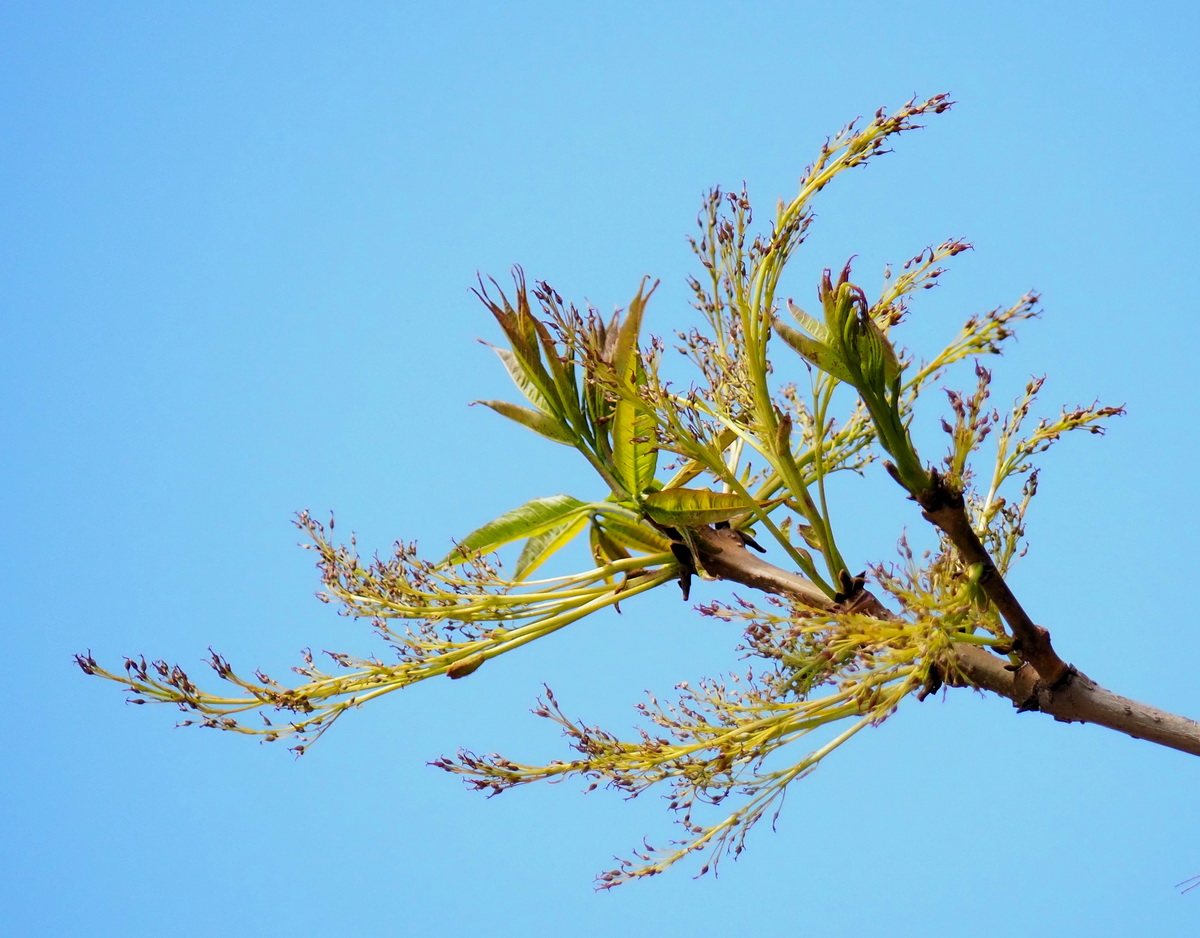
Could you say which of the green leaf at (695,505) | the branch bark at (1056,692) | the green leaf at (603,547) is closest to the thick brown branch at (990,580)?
the branch bark at (1056,692)

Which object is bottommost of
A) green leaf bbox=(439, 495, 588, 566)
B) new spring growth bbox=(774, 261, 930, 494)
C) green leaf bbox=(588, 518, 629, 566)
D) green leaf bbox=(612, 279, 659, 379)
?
new spring growth bbox=(774, 261, 930, 494)

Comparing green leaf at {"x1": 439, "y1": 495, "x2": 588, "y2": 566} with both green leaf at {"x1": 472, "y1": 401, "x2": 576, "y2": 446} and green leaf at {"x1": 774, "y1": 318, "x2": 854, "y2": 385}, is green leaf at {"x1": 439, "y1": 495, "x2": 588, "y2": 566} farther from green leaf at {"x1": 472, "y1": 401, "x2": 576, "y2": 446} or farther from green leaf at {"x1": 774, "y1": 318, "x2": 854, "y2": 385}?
green leaf at {"x1": 774, "y1": 318, "x2": 854, "y2": 385}

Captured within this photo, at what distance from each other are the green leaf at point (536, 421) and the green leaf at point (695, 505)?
18 centimetres

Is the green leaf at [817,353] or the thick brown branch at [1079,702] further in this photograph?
the thick brown branch at [1079,702]

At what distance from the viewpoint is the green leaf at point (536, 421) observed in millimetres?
2059

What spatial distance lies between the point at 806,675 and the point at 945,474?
0.34 metres

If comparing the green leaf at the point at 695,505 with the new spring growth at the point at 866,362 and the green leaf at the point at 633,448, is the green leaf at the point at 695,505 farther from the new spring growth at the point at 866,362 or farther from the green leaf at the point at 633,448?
the new spring growth at the point at 866,362

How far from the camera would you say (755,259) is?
6.27 feet

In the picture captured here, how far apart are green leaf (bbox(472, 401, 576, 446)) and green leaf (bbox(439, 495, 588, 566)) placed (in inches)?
3.8

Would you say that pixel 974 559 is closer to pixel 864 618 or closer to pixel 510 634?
pixel 864 618

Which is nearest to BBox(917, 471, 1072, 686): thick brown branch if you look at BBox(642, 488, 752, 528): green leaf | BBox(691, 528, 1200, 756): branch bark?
BBox(691, 528, 1200, 756): branch bark

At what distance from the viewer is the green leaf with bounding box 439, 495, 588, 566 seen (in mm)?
2051

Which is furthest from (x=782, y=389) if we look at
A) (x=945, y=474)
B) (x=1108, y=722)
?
(x=1108, y=722)

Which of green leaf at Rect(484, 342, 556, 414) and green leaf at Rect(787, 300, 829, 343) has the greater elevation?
green leaf at Rect(484, 342, 556, 414)
